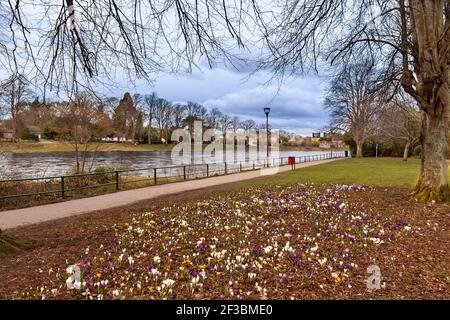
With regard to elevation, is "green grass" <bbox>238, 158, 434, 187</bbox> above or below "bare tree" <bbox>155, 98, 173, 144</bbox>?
below

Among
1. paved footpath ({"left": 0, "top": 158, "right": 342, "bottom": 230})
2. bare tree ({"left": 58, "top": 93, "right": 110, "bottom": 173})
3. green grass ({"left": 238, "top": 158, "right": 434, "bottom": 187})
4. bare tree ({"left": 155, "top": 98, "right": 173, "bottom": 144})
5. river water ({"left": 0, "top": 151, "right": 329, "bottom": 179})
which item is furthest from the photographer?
bare tree ({"left": 155, "top": 98, "right": 173, "bottom": 144})

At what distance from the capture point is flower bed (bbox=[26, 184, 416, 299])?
3803mm

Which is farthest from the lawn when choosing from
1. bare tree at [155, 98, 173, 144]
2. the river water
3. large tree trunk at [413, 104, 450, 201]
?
bare tree at [155, 98, 173, 144]

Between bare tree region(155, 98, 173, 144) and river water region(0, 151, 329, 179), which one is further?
bare tree region(155, 98, 173, 144)

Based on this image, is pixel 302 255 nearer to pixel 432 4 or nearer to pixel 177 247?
pixel 177 247

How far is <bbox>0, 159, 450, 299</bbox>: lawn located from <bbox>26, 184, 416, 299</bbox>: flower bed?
0.6 inches

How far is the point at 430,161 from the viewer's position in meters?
8.99

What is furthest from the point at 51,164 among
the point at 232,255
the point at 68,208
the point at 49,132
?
the point at 232,255

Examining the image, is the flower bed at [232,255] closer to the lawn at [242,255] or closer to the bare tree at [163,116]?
the lawn at [242,255]

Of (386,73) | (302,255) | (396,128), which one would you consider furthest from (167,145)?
(302,255)

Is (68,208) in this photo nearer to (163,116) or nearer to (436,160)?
(436,160)

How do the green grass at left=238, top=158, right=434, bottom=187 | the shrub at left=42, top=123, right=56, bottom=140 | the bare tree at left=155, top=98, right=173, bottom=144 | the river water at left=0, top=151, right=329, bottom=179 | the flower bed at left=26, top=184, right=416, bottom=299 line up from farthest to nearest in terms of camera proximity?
the bare tree at left=155, top=98, right=173, bottom=144
the shrub at left=42, top=123, right=56, bottom=140
the river water at left=0, top=151, right=329, bottom=179
the green grass at left=238, top=158, right=434, bottom=187
the flower bed at left=26, top=184, right=416, bottom=299

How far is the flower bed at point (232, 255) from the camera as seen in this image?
150 inches

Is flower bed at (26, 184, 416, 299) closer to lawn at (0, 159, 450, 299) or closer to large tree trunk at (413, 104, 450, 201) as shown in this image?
lawn at (0, 159, 450, 299)
